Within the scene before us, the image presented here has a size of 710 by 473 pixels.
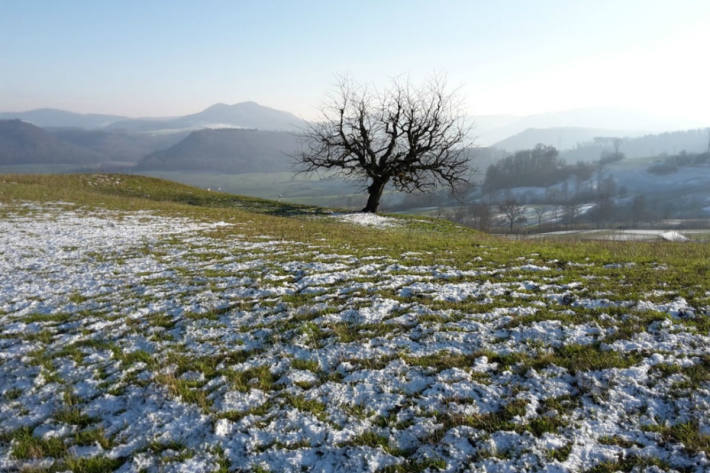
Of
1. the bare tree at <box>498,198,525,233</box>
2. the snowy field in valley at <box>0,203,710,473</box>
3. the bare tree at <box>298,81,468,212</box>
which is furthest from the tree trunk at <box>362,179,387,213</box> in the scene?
the bare tree at <box>498,198,525,233</box>

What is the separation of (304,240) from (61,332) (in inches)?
452

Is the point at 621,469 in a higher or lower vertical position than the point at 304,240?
lower

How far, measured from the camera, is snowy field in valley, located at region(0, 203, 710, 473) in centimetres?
514

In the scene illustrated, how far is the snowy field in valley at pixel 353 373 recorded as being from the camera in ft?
16.9

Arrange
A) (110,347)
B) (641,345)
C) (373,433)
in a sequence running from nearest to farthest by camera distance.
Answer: (373,433) → (641,345) → (110,347)

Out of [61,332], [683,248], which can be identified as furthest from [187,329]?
[683,248]

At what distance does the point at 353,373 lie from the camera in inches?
272

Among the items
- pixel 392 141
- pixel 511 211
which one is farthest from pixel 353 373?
pixel 511 211

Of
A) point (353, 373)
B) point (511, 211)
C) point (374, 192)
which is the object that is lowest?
point (511, 211)

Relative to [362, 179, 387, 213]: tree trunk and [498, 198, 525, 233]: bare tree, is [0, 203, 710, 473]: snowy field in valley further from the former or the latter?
[498, 198, 525, 233]: bare tree

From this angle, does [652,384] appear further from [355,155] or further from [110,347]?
[355,155]

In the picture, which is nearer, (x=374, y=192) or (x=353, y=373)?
(x=353, y=373)

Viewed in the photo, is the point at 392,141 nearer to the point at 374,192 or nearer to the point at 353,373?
the point at 374,192

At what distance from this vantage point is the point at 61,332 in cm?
929
